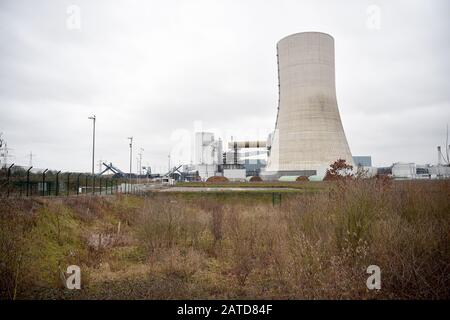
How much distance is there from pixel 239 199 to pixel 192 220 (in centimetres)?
1112

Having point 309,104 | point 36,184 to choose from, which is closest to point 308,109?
point 309,104

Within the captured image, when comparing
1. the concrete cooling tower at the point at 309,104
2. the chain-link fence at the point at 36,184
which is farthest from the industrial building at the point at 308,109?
the chain-link fence at the point at 36,184

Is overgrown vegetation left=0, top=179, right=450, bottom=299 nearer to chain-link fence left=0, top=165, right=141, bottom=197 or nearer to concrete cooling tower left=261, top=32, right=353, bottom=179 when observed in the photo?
chain-link fence left=0, top=165, right=141, bottom=197

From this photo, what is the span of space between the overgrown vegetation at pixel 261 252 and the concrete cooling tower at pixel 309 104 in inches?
951

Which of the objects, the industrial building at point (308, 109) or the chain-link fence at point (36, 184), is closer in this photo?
the chain-link fence at point (36, 184)

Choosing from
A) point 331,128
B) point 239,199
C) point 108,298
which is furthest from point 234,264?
point 331,128

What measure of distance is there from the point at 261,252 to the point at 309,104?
87.8ft

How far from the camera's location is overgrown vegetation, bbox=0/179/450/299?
4164 mm

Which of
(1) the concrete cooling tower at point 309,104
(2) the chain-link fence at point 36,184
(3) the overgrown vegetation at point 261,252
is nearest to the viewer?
(3) the overgrown vegetation at point 261,252

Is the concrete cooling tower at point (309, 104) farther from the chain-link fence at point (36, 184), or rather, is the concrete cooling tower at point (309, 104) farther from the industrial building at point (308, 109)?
the chain-link fence at point (36, 184)

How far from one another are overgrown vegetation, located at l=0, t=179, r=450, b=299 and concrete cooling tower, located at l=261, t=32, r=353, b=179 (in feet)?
79.2

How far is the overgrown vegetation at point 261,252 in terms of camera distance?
4.16 meters

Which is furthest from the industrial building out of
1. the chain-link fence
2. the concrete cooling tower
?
the chain-link fence

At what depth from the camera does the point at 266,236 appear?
22.7 feet
